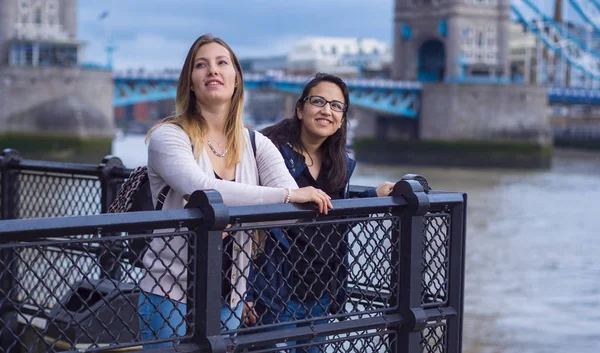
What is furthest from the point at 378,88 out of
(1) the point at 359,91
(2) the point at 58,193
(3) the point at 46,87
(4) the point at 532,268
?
(2) the point at 58,193

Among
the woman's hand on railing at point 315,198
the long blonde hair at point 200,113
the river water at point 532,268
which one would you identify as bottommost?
the river water at point 532,268

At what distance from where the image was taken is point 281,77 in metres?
42.5

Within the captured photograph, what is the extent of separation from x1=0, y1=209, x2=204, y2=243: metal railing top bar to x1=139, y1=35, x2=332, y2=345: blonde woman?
198 mm

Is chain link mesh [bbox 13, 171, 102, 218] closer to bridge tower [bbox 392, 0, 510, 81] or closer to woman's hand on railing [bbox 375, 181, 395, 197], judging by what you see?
woman's hand on railing [bbox 375, 181, 395, 197]

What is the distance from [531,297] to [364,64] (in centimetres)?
6175

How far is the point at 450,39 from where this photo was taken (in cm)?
4656

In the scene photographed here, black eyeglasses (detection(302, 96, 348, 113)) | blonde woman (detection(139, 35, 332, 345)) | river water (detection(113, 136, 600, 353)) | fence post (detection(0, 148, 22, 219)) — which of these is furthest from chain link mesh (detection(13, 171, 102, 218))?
river water (detection(113, 136, 600, 353))

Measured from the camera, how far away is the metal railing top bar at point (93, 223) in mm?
1917

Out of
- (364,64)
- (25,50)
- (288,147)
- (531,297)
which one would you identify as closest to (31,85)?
(25,50)

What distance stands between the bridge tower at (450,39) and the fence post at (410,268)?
43.8 m

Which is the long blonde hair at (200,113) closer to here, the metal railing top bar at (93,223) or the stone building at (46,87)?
the metal railing top bar at (93,223)

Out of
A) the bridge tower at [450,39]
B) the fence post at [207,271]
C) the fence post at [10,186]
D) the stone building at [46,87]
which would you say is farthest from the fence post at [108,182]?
the bridge tower at [450,39]

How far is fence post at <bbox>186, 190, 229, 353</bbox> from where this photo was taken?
6.98ft

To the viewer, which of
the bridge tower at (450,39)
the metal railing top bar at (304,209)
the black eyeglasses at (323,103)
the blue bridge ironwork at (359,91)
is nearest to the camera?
the metal railing top bar at (304,209)
